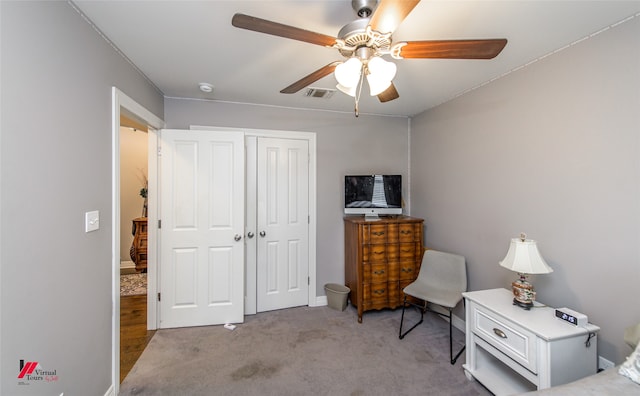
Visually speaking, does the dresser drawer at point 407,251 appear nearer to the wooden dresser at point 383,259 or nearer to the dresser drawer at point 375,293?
the wooden dresser at point 383,259

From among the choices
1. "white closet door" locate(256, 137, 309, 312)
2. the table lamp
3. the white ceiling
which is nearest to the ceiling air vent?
the white ceiling

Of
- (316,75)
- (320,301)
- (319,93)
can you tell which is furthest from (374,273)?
(316,75)

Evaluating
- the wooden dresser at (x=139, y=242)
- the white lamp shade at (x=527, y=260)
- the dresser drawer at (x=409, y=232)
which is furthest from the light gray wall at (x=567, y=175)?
the wooden dresser at (x=139, y=242)

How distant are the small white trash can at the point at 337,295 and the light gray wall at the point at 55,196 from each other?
2.10 m

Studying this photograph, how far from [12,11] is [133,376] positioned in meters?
2.33

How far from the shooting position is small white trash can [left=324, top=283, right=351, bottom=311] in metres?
3.18

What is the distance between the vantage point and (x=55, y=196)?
4.40 feet

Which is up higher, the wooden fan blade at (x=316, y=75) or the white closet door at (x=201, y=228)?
the wooden fan blade at (x=316, y=75)

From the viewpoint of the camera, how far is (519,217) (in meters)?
2.21

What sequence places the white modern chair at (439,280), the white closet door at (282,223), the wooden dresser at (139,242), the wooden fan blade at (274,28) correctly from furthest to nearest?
the wooden dresser at (139,242) → the white closet door at (282,223) → the white modern chair at (439,280) → the wooden fan blade at (274,28)

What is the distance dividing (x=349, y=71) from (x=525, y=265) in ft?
5.49

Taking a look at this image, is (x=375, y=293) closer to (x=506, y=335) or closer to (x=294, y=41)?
(x=506, y=335)

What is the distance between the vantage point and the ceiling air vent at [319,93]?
2696mm

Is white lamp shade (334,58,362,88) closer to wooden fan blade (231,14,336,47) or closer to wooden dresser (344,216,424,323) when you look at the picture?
wooden fan blade (231,14,336,47)
